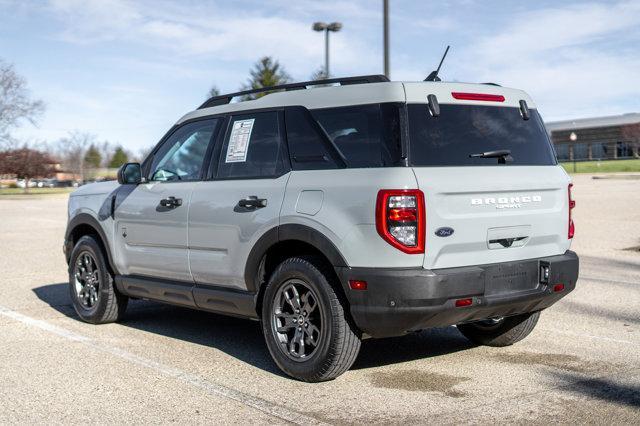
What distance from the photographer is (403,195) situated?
4.82 m

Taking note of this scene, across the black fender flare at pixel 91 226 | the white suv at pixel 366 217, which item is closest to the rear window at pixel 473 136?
the white suv at pixel 366 217

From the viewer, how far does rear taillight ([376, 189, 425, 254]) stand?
483 centimetres

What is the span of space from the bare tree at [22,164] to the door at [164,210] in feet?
201

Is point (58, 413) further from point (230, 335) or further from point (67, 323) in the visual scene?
point (67, 323)

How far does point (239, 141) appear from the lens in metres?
6.08

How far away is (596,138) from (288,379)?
347 feet

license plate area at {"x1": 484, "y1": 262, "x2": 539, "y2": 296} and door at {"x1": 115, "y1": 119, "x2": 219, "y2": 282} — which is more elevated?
door at {"x1": 115, "y1": 119, "x2": 219, "y2": 282}

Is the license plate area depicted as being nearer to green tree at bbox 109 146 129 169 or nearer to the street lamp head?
the street lamp head

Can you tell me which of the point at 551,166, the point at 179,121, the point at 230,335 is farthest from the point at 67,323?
the point at 551,166

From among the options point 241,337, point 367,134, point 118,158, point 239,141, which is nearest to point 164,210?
point 239,141

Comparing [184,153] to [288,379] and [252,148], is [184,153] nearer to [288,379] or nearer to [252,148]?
[252,148]

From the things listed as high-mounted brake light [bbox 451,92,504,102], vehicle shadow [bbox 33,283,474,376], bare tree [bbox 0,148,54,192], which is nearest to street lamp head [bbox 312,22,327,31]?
vehicle shadow [bbox 33,283,474,376]

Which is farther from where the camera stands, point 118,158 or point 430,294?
point 118,158

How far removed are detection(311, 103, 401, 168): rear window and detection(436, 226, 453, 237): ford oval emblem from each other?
0.49 m
